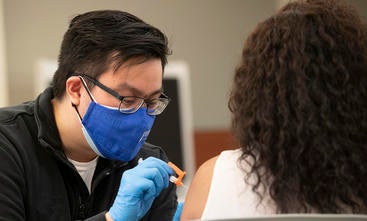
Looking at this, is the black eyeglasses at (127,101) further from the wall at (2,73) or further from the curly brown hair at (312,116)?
the wall at (2,73)

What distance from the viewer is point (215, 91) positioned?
3.99 meters

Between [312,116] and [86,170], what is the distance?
2.75 feet

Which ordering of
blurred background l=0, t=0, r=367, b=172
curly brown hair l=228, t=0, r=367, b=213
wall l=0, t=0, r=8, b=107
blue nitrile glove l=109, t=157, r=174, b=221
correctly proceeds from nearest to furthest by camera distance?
1. curly brown hair l=228, t=0, r=367, b=213
2. blue nitrile glove l=109, t=157, r=174, b=221
3. wall l=0, t=0, r=8, b=107
4. blurred background l=0, t=0, r=367, b=172

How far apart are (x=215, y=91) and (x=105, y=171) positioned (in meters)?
2.49

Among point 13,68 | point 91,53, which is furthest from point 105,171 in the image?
point 13,68

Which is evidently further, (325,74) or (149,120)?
(149,120)

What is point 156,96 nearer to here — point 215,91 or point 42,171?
point 42,171

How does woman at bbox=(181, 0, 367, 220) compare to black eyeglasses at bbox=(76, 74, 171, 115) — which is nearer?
woman at bbox=(181, 0, 367, 220)

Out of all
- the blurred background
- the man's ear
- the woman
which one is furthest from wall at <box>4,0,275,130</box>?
the woman

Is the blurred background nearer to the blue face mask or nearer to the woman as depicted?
the blue face mask

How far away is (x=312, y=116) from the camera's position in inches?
37.3

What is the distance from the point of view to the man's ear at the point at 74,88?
152 cm

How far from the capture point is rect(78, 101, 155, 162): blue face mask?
4.99 ft

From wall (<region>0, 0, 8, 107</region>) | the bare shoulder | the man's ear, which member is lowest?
wall (<region>0, 0, 8, 107</region>)
